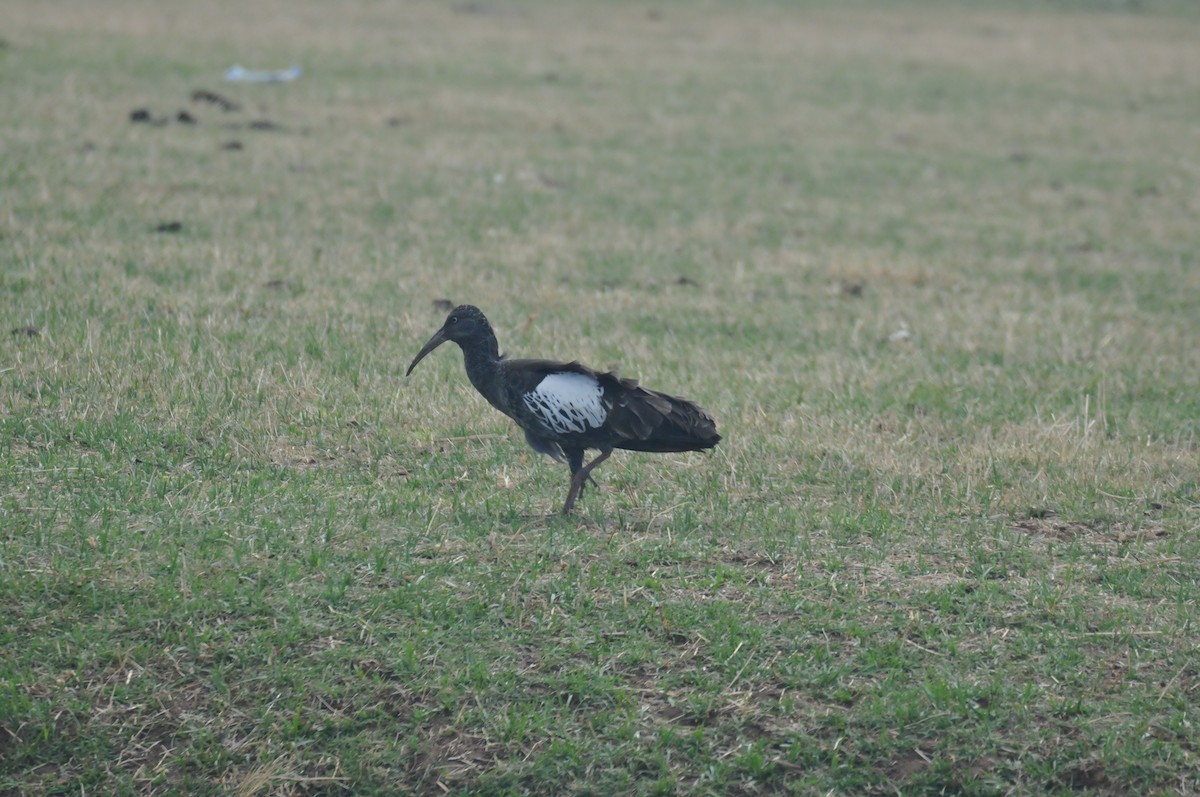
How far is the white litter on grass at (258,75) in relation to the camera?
21.4m

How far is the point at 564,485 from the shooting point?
783 cm

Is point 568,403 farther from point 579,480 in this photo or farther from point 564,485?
point 564,485

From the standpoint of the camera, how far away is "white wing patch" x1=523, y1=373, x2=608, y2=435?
6953 mm

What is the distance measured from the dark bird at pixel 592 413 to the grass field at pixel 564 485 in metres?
0.45

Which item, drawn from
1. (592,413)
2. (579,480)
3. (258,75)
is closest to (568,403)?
(592,413)

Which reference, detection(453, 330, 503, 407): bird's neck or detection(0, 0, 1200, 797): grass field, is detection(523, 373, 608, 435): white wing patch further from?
detection(0, 0, 1200, 797): grass field

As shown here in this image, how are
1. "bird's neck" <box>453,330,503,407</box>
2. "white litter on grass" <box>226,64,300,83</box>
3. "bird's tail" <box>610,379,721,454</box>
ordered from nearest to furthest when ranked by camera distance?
"bird's tail" <box>610,379,721,454</box> → "bird's neck" <box>453,330,503,407</box> → "white litter on grass" <box>226,64,300,83</box>

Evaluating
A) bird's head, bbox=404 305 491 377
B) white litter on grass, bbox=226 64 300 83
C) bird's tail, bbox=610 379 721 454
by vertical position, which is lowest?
bird's tail, bbox=610 379 721 454

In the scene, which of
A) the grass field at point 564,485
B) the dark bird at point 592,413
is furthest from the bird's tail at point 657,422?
the grass field at point 564,485

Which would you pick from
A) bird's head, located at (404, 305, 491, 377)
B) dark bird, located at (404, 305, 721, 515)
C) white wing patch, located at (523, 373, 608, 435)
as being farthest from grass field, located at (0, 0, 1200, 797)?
bird's head, located at (404, 305, 491, 377)

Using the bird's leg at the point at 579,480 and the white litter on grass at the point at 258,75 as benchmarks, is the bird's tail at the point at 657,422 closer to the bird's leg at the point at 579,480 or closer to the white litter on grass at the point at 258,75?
the bird's leg at the point at 579,480

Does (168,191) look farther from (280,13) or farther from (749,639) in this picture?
(280,13)

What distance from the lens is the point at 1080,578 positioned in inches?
270

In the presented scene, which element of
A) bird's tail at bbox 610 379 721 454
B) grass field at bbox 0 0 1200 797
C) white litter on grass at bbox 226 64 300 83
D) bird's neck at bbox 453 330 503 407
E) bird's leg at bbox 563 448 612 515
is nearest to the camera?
grass field at bbox 0 0 1200 797
